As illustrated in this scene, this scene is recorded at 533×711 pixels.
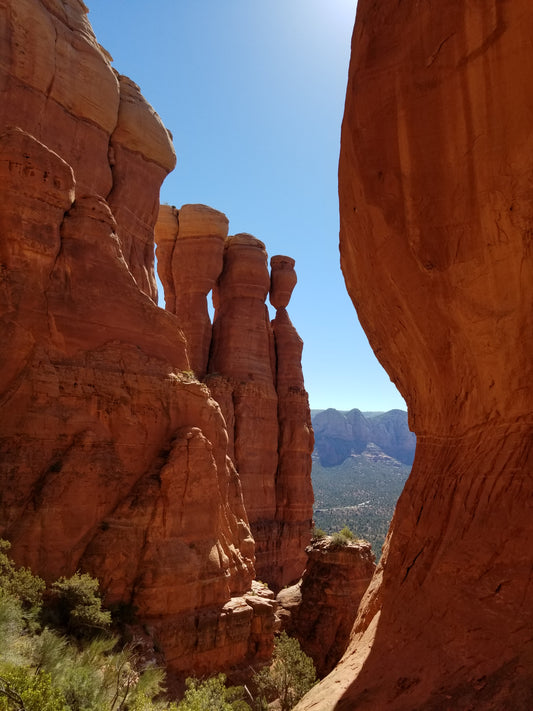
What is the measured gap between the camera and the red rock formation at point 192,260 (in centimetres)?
4200

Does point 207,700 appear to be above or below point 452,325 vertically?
below

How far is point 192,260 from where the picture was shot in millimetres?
42656

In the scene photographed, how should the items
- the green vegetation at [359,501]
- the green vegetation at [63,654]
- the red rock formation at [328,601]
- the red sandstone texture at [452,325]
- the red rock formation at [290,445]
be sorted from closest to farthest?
the red sandstone texture at [452,325] → the green vegetation at [63,654] → the red rock formation at [328,601] → the red rock formation at [290,445] → the green vegetation at [359,501]

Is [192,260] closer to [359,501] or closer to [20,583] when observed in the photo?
[20,583]

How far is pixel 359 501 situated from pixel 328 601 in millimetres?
113358

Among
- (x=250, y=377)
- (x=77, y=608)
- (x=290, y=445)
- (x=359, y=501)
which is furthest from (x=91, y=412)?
(x=359, y=501)

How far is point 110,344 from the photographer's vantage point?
16.5 m


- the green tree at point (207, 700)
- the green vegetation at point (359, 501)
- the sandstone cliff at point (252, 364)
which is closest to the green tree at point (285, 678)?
the green tree at point (207, 700)

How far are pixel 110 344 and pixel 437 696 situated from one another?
13269 mm

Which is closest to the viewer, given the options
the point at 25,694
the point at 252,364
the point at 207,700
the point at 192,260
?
the point at 25,694

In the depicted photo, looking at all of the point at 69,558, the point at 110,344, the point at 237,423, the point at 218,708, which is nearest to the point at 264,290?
the point at 237,423

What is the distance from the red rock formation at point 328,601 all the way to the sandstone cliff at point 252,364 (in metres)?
8.52

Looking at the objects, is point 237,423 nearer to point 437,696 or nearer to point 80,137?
point 80,137

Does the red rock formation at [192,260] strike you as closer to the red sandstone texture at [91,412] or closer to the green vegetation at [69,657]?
the red sandstone texture at [91,412]
